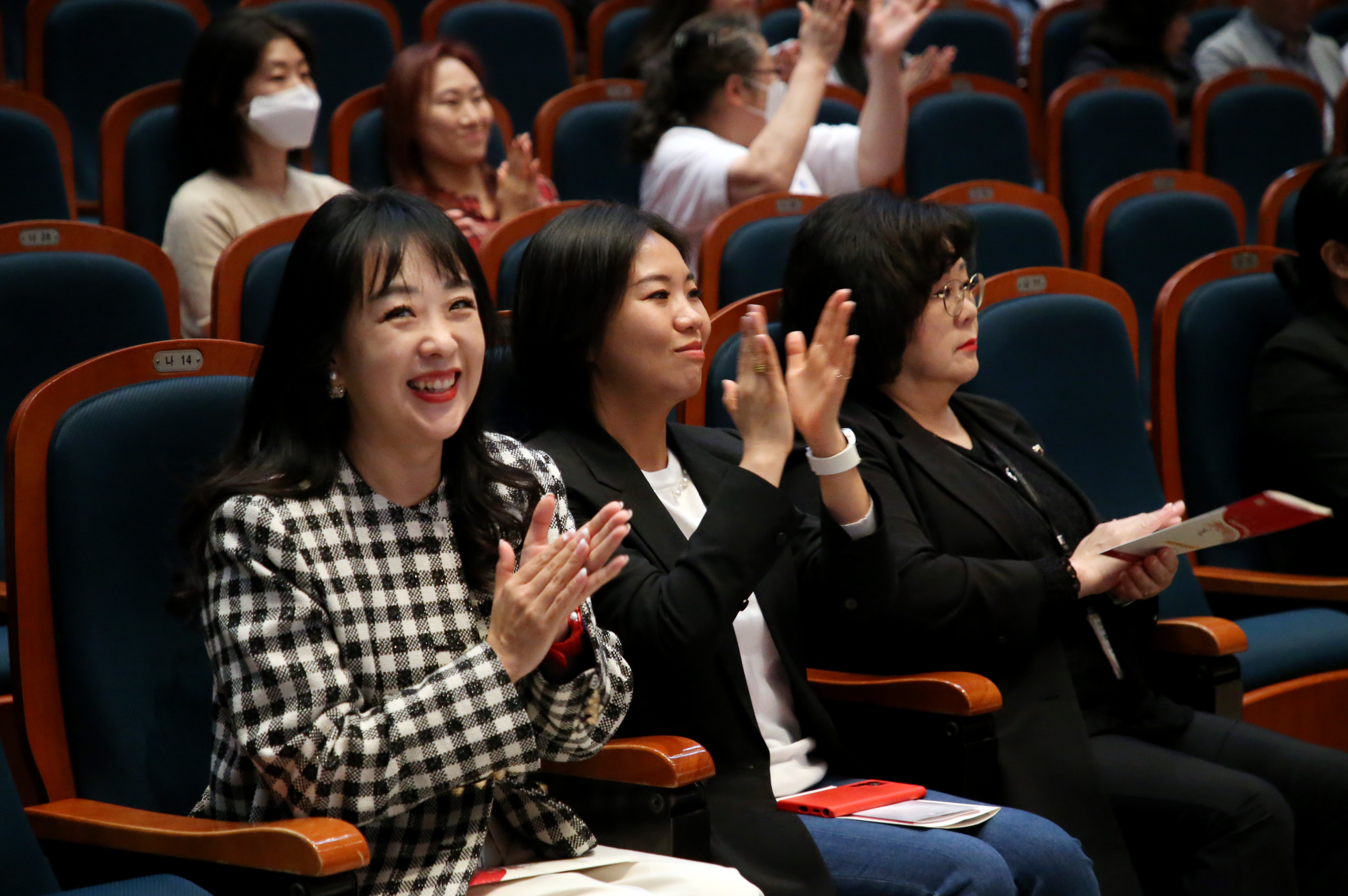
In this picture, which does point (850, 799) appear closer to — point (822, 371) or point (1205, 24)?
point (822, 371)

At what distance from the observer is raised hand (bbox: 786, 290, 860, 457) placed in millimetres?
1454

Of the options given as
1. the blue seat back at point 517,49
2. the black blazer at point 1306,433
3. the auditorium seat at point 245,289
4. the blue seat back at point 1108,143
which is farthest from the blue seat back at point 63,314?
the blue seat back at point 1108,143

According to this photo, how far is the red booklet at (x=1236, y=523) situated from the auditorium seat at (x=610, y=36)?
2572 mm

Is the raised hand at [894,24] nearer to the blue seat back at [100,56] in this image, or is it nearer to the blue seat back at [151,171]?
the blue seat back at [151,171]

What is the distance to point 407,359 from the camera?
1.21m

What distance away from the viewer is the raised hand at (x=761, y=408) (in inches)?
55.9

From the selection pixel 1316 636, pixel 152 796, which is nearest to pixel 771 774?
pixel 152 796

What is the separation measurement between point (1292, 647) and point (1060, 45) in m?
2.73

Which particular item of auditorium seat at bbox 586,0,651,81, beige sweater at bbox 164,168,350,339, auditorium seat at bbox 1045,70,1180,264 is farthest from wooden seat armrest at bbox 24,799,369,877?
auditorium seat at bbox 586,0,651,81

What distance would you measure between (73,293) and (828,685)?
1.01 metres

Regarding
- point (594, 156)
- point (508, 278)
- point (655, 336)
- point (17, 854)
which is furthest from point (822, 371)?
point (594, 156)

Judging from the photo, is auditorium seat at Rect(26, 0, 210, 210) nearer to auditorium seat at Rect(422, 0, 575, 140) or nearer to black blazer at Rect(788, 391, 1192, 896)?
auditorium seat at Rect(422, 0, 575, 140)

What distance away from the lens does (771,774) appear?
1.52 m

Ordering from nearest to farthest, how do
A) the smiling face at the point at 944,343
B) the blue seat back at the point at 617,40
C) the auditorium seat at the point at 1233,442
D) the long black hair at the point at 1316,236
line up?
the smiling face at the point at 944,343 → the auditorium seat at the point at 1233,442 → the long black hair at the point at 1316,236 → the blue seat back at the point at 617,40
